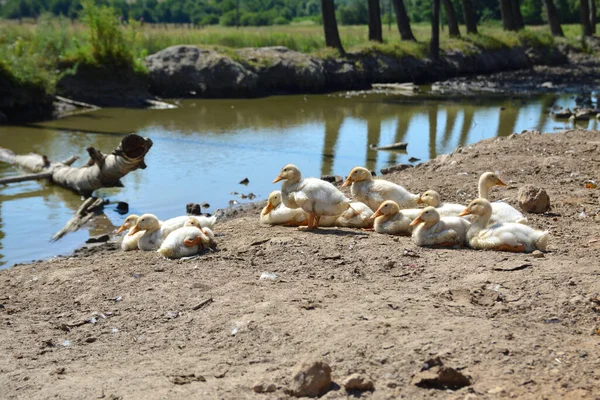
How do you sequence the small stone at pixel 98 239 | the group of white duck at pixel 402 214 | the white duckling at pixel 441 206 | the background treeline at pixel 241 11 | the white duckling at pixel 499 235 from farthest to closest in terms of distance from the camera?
the background treeline at pixel 241 11 → the small stone at pixel 98 239 → the white duckling at pixel 441 206 → the group of white duck at pixel 402 214 → the white duckling at pixel 499 235

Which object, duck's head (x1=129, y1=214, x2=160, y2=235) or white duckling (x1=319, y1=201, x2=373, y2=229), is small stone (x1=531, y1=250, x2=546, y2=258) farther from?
duck's head (x1=129, y1=214, x2=160, y2=235)

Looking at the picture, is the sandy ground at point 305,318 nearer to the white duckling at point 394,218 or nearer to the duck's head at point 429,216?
the white duckling at point 394,218

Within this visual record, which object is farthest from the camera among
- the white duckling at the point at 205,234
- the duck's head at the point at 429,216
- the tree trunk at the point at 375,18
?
the tree trunk at the point at 375,18

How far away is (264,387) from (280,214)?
431 centimetres

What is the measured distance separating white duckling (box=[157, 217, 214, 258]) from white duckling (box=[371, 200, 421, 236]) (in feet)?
5.92

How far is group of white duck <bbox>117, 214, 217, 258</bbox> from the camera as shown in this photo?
7.88 metres

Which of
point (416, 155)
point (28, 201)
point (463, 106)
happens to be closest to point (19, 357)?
point (28, 201)

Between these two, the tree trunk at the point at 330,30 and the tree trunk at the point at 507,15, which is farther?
the tree trunk at the point at 507,15

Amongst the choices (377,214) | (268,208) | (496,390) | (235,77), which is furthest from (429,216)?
(235,77)

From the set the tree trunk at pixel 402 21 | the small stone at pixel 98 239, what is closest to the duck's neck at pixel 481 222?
the small stone at pixel 98 239

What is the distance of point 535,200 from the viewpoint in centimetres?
880

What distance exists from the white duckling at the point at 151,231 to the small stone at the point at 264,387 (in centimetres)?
394

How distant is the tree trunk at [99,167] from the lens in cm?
1187

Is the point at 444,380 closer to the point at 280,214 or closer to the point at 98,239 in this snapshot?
the point at 280,214
